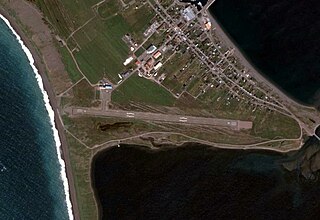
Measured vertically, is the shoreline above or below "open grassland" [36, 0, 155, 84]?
below

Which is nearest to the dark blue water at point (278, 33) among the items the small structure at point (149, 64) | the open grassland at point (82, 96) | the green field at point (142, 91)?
the small structure at point (149, 64)

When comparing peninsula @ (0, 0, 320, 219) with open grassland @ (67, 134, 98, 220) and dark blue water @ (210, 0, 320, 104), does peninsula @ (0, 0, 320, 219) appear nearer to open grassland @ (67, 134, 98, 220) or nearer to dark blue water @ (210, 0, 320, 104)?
open grassland @ (67, 134, 98, 220)

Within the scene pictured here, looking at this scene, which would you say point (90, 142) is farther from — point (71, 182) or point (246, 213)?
point (246, 213)

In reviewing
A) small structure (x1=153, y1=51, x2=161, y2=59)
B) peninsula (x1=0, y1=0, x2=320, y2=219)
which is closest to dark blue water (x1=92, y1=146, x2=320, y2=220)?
peninsula (x1=0, y1=0, x2=320, y2=219)

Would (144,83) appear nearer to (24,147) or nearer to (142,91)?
(142,91)

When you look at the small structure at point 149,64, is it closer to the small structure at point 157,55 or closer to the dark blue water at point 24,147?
the small structure at point 157,55

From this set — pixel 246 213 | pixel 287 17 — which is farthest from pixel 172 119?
pixel 287 17

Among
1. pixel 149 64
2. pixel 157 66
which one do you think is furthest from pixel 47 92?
pixel 157 66
